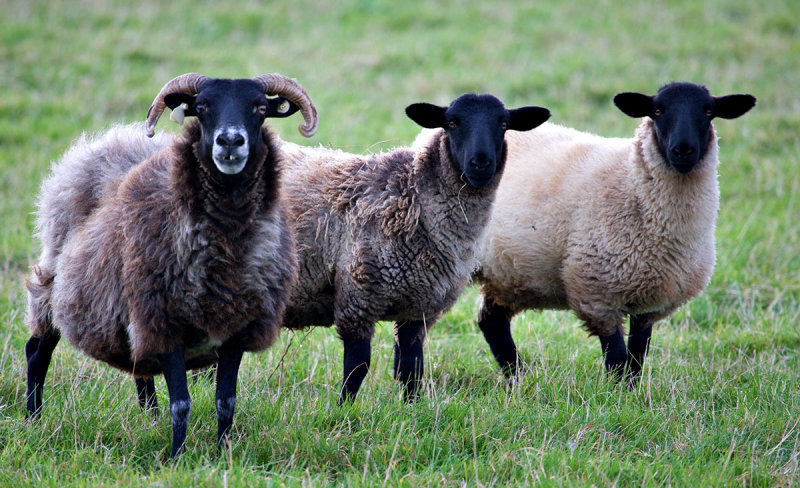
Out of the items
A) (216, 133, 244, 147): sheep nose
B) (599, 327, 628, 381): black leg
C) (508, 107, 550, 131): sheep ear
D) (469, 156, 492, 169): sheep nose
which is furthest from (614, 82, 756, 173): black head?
(216, 133, 244, 147): sheep nose

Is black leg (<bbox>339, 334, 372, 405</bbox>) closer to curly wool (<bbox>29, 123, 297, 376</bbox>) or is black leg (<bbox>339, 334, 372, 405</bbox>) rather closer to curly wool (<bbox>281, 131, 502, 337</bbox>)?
curly wool (<bbox>281, 131, 502, 337</bbox>)

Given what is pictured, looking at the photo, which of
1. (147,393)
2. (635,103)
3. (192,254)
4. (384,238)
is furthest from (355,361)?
(635,103)

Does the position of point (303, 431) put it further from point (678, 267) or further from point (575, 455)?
point (678, 267)

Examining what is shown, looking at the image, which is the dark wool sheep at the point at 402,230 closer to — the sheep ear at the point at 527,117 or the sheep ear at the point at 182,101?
the sheep ear at the point at 527,117

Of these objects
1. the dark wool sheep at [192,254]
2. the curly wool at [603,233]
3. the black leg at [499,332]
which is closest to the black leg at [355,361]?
the dark wool sheep at [192,254]

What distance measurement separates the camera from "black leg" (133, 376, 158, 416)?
5.26 metres

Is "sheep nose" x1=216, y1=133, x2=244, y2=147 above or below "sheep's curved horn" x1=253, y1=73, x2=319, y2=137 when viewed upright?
below

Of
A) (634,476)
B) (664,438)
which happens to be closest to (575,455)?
(634,476)

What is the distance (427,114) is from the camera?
19.1 ft

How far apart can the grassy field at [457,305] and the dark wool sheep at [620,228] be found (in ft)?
1.33

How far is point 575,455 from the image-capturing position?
14.3 ft

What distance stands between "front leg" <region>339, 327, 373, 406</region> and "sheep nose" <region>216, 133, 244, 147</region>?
1.71 m

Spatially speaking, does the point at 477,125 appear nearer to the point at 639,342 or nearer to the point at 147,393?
the point at 639,342

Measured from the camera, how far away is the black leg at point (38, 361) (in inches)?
208
